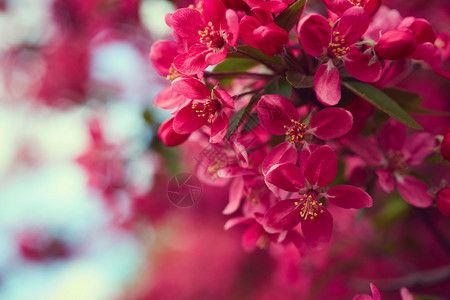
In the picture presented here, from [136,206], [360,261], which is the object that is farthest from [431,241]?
[136,206]

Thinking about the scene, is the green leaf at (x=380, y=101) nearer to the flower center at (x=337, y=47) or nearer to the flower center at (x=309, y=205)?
the flower center at (x=337, y=47)

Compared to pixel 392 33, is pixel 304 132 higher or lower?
lower

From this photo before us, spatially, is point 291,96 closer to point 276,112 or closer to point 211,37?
point 276,112

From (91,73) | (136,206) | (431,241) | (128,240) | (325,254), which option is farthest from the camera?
(128,240)

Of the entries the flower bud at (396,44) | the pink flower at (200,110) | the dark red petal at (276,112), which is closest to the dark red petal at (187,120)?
the pink flower at (200,110)

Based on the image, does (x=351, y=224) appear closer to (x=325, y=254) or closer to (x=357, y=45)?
(x=325, y=254)

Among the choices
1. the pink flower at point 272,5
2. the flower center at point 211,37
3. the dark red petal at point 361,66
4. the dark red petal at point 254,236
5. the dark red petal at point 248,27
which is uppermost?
the pink flower at point 272,5

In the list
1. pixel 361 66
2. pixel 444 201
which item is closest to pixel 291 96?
pixel 361 66
